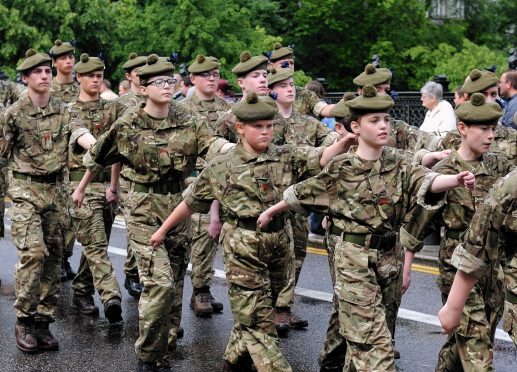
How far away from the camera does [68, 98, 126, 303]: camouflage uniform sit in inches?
381

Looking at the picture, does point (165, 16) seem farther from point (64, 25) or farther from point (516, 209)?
point (516, 209)

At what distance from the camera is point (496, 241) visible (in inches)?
221

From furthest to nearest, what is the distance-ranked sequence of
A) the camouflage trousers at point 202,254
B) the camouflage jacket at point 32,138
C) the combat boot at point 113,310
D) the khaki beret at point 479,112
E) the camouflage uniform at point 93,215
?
the camouflage trousers at point 202,254 → the camouflage uniform at point 93,215 → the combat boot at point 113,310 → the camouflage jacket at point 32,138 → the khaki beret at point 479,112

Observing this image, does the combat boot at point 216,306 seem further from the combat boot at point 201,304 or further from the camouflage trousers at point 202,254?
the camouflage trousers at point 202,254

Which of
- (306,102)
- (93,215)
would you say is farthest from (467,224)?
(93,215)

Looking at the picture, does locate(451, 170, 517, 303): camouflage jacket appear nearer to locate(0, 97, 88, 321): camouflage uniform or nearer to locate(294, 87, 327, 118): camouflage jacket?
locate(0, 97, 88, 321): camouflage uniform

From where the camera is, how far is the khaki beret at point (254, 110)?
23.3ft

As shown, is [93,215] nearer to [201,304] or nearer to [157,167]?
[201,304]

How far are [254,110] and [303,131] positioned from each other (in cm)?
213

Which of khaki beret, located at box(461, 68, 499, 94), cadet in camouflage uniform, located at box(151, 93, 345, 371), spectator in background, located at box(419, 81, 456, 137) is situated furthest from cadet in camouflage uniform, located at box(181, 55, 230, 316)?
spectator in background, located at box(419, 81, 456, 137)

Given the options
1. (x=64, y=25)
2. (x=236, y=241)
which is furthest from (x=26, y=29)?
(x=236, y=241)

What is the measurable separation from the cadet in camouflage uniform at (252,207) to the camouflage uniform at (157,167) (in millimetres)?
656

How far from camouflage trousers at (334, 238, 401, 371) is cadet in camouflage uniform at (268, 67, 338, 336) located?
2181 millimetres

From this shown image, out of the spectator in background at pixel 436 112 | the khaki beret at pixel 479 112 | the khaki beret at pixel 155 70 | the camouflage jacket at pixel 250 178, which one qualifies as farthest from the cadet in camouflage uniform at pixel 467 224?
the spectator in background at pixel 436 112
